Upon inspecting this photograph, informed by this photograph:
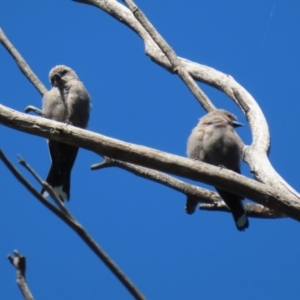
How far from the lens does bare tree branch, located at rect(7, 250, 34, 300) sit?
158 centimetres

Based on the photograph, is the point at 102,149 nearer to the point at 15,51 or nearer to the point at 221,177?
the point at 221,177

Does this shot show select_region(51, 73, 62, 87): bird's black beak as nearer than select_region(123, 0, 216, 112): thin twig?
No

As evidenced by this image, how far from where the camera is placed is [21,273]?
5.30ft

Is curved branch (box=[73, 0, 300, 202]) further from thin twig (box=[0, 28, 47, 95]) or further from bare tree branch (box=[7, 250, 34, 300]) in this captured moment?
bare tree branch (box=[7, 250, 34, 300])

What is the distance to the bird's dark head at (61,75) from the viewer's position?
649cm

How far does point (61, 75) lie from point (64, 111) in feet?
1.98

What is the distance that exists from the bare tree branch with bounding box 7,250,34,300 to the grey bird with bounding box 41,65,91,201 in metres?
3.98

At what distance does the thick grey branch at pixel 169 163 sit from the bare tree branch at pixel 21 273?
6.08 ft

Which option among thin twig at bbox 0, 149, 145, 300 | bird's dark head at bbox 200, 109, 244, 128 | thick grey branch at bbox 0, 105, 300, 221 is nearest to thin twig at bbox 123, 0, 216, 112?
bird's dark head at bbox 200, 109, 244, 128

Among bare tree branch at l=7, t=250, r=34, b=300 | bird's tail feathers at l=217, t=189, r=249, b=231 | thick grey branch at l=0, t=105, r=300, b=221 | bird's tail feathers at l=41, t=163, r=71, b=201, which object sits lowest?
bare tree branch at l=7, t=250, r=34, b=300

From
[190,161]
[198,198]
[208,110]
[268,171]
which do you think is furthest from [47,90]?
[190,161]

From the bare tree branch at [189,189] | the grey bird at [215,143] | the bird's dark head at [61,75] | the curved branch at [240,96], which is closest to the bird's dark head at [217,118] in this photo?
the grey bird at [215,143]

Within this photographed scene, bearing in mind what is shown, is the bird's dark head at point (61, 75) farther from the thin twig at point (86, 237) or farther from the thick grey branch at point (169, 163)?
the thin twig at point (86, 237)

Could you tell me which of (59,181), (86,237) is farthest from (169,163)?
(59,181)
